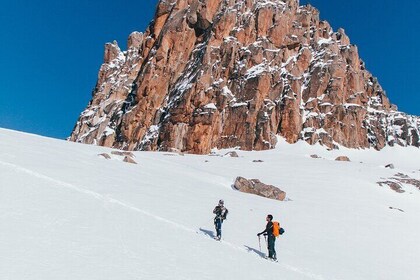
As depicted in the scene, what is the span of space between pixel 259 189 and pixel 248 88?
231 ft

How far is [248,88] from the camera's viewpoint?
102812mm

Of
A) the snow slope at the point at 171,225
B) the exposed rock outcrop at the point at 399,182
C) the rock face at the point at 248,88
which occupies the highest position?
the rock face at the point at 248,88

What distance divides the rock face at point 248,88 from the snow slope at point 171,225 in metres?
59.1

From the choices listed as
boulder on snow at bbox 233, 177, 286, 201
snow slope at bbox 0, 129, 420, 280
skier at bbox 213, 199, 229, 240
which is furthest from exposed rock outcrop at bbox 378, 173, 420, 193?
skier at bbox 213, 199, 229, 240

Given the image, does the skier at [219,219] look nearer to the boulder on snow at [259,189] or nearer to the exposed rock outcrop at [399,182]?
the boulder on snow at [259,189]

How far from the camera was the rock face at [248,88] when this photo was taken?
99812 mm

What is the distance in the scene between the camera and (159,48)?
123 metres

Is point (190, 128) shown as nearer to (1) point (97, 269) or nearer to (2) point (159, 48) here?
(2) point (159, 48)

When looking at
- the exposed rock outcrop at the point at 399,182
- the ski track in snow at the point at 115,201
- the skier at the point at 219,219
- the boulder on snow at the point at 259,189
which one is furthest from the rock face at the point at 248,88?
the skier at the point at 219,219

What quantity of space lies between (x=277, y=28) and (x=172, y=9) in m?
38.1

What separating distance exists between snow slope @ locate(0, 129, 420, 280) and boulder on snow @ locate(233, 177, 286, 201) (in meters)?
0.94

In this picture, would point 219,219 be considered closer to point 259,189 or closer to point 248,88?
point 259,189

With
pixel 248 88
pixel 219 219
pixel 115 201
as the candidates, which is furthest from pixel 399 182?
pixel 248 88

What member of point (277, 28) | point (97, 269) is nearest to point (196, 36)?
point (277, 28)
